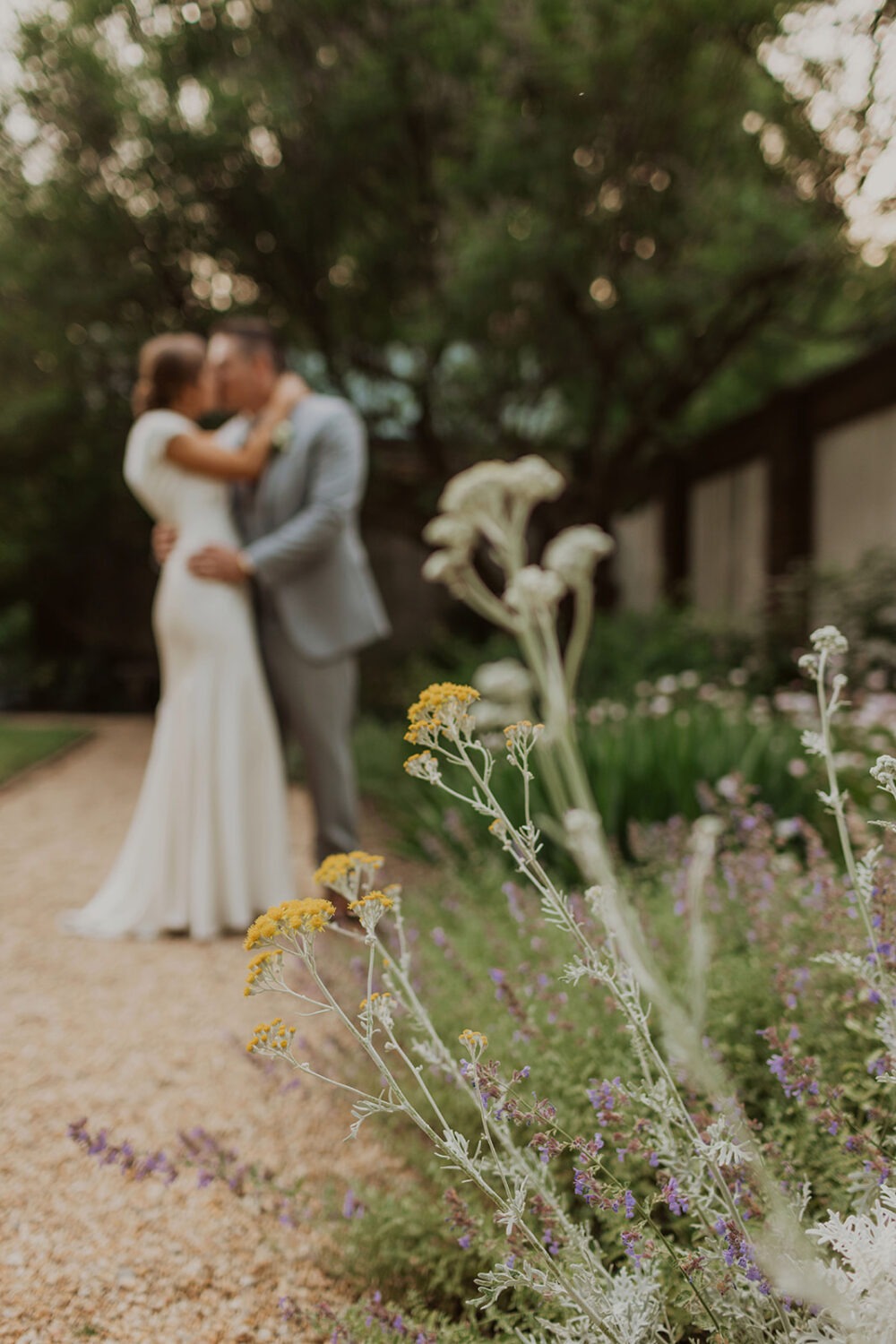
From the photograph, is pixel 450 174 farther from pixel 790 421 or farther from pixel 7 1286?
pixel 7 1286

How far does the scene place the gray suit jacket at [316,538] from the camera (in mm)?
3619

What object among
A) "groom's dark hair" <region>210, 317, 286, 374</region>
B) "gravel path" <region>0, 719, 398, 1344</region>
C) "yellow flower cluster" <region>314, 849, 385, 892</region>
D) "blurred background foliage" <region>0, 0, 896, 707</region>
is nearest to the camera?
"yellow flower cluster" <region>314, 849, 385, 892</region>

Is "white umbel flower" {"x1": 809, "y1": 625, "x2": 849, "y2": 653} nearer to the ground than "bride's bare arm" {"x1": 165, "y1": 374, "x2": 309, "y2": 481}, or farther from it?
nearer to the ground

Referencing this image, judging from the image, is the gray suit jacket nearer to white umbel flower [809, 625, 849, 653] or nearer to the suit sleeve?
the suit sleeve

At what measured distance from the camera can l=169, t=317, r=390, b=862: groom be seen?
11.9 ft

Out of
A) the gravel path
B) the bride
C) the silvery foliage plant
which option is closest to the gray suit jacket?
the bride

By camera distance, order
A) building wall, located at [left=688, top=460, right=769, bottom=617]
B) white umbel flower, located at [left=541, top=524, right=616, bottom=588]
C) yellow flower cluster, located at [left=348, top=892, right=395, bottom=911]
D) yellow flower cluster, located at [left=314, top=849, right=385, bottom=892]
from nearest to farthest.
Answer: yellow flower cluster, located at [left=348, top=892, right=395, bottom=911] → yellow flower cluster, located at [left=314, top=849, right=385, bottom=892] → white umbel flower, located at [left=541, top=524, right=616, bottom=588] → building wall, located at [left=688, top=460, right=769, bottom=617]

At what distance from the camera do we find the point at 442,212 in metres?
6.46

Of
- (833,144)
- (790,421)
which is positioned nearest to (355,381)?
(790,421)

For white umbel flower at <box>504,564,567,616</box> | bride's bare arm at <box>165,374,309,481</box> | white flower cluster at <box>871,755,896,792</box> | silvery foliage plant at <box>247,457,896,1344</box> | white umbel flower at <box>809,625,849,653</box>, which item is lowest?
silvery foliage plant at <box>247,457,896,1344</box>

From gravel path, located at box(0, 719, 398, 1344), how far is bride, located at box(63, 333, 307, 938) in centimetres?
20

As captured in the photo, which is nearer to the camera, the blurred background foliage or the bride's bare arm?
the bride's bare arm

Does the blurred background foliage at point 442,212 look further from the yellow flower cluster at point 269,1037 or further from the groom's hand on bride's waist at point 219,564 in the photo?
the yellow flower cluster at point 269,1037

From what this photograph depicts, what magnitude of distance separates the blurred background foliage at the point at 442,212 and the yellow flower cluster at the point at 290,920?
5.14 meters
